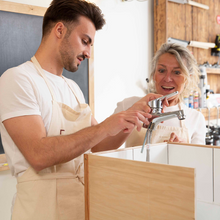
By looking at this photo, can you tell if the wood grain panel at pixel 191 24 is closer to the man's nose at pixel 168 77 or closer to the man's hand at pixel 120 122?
the man's nose at pixel 168 77

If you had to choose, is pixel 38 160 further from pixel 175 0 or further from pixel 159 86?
pixel 175 0

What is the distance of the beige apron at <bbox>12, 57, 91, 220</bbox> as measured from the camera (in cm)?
100

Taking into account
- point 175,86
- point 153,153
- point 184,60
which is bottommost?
point 153,153

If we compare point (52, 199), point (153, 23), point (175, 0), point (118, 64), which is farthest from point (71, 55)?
point (175, 0)

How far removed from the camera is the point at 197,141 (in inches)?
67.2

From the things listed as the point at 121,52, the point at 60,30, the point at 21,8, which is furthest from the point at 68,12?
the point at 121,52

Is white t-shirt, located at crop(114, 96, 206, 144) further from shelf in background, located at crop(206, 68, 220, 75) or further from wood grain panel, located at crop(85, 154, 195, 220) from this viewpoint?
shelf in background, located at crop(206, 68, 220, 75)

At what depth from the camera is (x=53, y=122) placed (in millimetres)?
1054

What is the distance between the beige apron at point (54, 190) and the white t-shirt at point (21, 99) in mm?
28

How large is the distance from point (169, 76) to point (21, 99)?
982 millimetres

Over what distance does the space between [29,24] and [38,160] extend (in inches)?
46.3

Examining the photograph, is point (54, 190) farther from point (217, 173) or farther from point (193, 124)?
point (193, 124)

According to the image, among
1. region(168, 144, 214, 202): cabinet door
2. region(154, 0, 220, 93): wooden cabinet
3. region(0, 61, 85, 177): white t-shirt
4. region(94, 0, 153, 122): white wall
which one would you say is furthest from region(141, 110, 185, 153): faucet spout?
region(154, 0, 220, 93): wooden cabinet

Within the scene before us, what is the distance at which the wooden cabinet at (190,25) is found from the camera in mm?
2566
